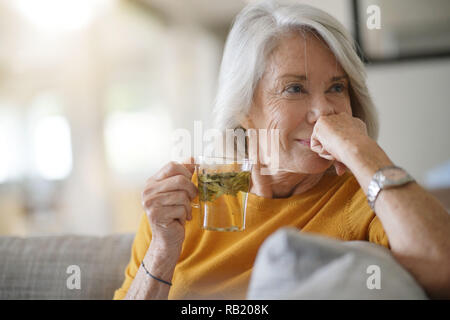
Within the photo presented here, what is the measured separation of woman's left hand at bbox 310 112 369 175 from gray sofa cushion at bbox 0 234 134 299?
2.46 ft

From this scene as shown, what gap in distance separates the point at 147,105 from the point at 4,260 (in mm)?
4173

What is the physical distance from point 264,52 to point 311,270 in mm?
735

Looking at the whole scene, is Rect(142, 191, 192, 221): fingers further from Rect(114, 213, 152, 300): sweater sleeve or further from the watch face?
the watch face

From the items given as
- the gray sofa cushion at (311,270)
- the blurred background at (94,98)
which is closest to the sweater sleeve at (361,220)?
the gray sofa cushion at (311,270)

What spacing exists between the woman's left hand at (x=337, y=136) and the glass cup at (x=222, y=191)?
18 centimetres

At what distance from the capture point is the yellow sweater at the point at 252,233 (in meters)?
1.11

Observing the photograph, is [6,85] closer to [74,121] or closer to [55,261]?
[74,121]

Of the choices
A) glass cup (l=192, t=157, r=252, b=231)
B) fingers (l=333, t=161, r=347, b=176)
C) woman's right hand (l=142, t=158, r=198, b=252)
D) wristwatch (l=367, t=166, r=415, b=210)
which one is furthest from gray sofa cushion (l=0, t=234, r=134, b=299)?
wristwatch (l=367, t=166, r=415, b=210)

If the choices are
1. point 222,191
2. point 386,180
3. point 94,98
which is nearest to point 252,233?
point 222,191

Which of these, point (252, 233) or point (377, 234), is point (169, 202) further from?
point (377, 234)

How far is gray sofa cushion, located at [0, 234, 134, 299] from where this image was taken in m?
1.39

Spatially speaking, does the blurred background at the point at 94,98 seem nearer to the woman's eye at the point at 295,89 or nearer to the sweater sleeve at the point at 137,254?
the woman's eye at the point at 295,89

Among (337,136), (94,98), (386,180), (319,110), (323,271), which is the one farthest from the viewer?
(94,98)

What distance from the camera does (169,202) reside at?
108 centimetres
